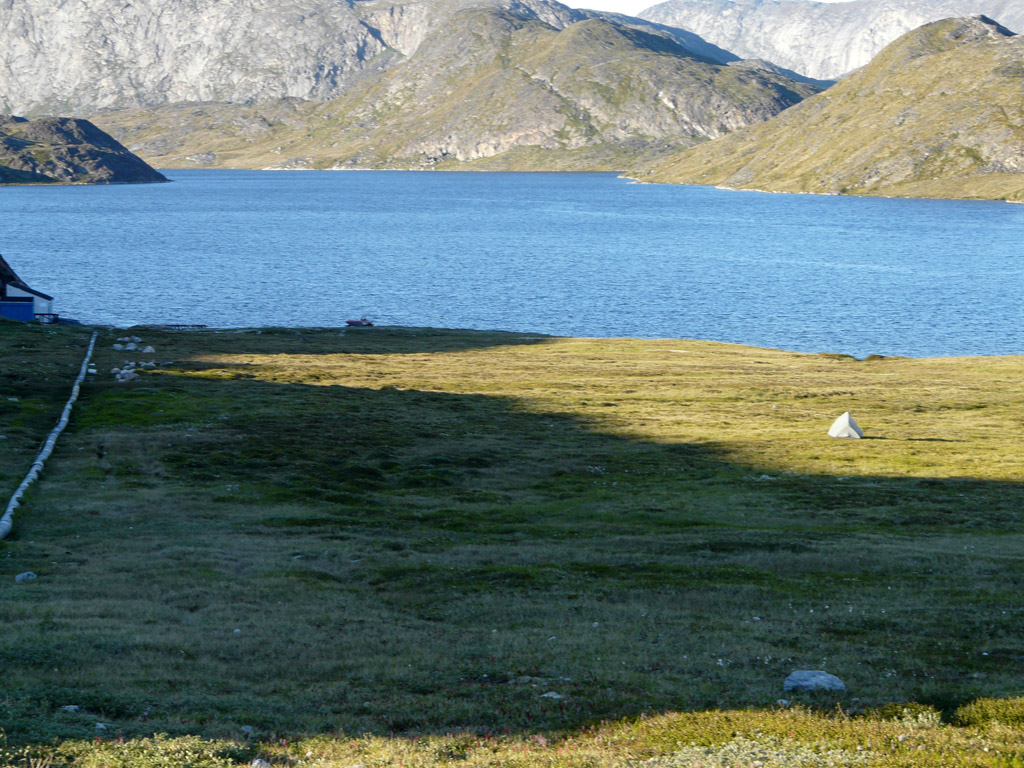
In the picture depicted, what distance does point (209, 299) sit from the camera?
532 feet

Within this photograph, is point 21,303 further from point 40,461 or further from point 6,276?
point 40,461

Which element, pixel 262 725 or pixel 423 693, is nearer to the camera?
pixel 262 725

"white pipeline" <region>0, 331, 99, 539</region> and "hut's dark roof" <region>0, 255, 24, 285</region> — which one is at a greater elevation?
"hut's dark roof" <region>0, 255, 24, 285</region>

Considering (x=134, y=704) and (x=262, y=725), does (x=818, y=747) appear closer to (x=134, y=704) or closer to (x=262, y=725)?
(x=262, y=725)

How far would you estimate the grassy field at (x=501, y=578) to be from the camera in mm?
18609

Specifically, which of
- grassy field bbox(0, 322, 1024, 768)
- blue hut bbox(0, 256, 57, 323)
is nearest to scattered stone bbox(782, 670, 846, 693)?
grassy field bbox(0, 322, 1024, 768)

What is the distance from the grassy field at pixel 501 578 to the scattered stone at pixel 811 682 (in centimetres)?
43

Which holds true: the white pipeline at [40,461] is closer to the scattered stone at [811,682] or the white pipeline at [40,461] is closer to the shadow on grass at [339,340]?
the shadow on grass at [339,340]

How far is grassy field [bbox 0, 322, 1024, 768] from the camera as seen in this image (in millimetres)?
18609

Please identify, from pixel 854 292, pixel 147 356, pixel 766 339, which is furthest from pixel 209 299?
pixel 854 292

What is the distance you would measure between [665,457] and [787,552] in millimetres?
23854

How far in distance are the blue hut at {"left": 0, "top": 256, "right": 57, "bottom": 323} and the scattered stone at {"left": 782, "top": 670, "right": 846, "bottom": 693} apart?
374ft

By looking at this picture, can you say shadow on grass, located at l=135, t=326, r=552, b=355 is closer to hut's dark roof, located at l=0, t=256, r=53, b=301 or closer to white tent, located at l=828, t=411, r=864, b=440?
hut's dark roof, located at l=0, t=256, r=53, b=301

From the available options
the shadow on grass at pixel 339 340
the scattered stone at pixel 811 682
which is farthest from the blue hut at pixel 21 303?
the scattered stone at pixel 811 682
